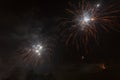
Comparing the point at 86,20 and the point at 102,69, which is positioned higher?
the point at 102,69

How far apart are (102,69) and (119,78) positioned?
15.7 ft

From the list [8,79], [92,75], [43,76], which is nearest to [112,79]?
[92,75]

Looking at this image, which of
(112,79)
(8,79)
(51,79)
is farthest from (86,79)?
(8,79)

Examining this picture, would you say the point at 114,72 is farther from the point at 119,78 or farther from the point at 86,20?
the point at 86,20

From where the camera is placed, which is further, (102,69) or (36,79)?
(36,79)

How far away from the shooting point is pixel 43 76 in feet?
187

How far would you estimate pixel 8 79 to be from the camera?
55.2 meters

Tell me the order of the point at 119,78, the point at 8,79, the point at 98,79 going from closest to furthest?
the point at 119,78, the point at 98,79, the point at 8,79

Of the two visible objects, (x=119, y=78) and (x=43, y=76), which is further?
(x=43, y=76)

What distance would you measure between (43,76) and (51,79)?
2.80m

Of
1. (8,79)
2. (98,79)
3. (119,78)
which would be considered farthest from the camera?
(8,79)

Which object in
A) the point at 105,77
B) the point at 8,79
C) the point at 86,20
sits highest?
the point at 8,79

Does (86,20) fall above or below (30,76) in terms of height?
below

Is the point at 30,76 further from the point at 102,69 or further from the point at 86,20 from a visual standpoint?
the point at 86,20
